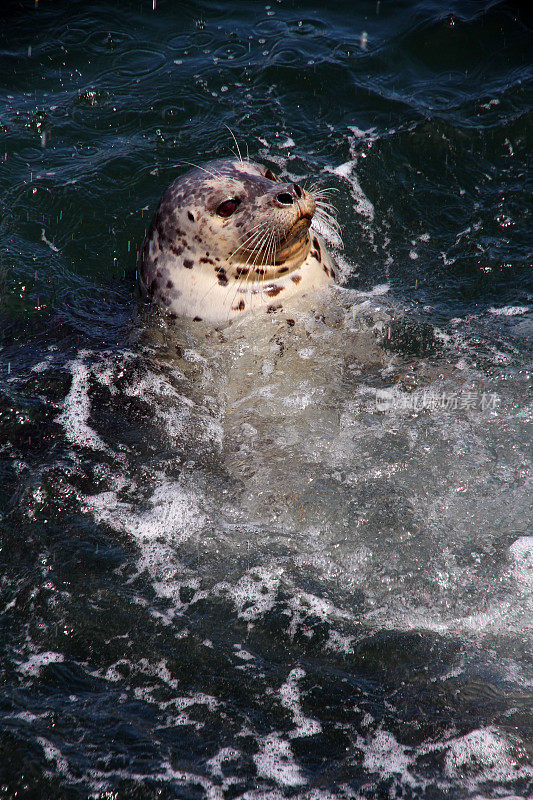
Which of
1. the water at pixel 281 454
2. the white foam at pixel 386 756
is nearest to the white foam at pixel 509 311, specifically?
the water at pixel 281 454

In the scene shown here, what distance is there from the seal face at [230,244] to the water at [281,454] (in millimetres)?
204

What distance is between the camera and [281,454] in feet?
14.3

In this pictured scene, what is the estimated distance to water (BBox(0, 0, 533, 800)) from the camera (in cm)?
301

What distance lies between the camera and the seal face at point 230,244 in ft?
15.1

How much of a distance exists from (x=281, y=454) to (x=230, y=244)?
1453 mm

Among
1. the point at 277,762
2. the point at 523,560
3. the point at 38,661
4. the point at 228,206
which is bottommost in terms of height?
the point at 38,661

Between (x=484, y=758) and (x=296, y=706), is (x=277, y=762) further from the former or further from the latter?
(x=484, y=758)

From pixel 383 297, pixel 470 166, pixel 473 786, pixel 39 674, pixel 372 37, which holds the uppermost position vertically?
pixel 372 37

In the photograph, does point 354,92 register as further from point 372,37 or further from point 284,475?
point 284,475

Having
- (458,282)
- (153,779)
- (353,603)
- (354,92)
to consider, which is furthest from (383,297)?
(153,779)

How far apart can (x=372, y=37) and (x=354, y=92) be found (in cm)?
117

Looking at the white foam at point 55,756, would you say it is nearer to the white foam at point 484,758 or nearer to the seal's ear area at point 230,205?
the white foam at point 484,758

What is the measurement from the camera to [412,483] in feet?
13.4
